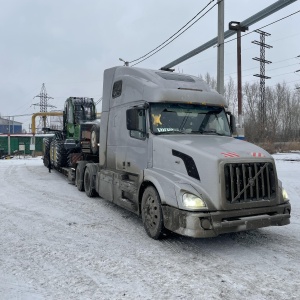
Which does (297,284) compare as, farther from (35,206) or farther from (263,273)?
(35,206)

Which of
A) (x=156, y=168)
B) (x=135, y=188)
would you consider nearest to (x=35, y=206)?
(x=135, y=188)

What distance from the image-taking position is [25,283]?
→ 407 centimetres

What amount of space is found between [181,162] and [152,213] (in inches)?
43.5

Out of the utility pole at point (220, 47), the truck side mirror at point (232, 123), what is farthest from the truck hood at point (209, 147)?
the utility pole at point (220, 47)

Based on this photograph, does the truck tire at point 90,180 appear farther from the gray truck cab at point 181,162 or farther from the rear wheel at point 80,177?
the gray truck cab at point 181,162

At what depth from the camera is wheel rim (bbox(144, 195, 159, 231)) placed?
578 centimetres

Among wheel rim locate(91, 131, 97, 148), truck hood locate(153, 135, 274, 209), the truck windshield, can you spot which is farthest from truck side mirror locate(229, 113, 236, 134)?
wheel rim locate(91, 131, 97, 148)

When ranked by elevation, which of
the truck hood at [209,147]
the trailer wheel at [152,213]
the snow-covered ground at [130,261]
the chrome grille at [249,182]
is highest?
the truck hood at [209,147]

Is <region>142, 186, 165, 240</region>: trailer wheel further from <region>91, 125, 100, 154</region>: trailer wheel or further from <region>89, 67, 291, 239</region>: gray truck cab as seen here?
<region>91, 125, 100, 154</region>: trailer wheel

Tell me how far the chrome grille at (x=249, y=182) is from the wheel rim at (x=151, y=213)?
1361 millimetres

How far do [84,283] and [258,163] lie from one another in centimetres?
311

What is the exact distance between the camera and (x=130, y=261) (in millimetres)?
4848

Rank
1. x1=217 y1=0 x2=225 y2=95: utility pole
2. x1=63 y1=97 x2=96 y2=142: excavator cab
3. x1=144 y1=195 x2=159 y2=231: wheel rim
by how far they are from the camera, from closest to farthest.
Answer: x1=144 y1=195 x2=159 y2=231: wheel rim < x1=217 y1=0 x2=225 y2=95: utility pole < x1=63 y1=97 x2=96 y2=142: excavator cab

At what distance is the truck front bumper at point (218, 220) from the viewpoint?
493cm
